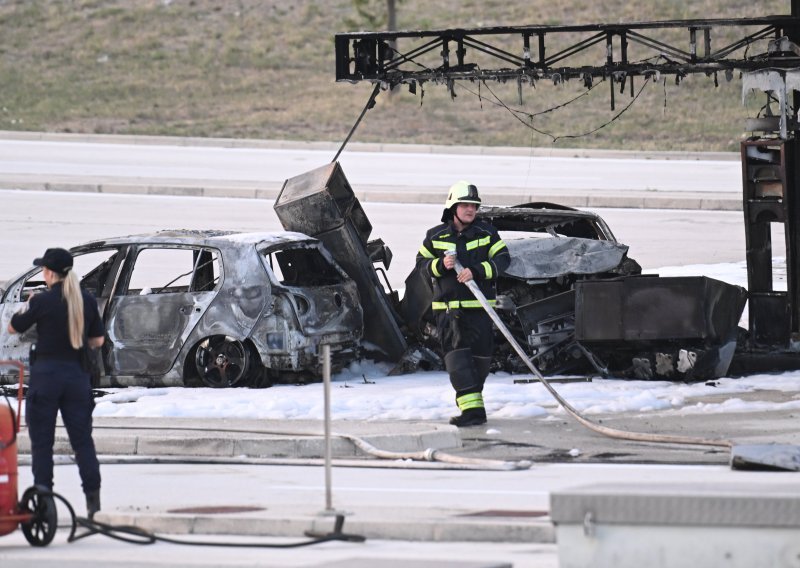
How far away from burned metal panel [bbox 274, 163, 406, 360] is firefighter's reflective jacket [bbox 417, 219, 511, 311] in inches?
113

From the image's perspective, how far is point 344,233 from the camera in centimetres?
1565

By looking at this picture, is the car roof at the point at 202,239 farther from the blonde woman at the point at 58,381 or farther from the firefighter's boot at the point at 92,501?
the firefighter's boot at the point at 92,501

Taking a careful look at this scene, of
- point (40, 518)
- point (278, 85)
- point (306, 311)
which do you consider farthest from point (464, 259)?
point (278, 85)

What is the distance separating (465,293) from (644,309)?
113 inches

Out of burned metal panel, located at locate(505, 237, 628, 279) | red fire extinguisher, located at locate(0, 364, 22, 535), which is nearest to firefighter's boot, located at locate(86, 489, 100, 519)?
red fire extinguisher, located at locate(0, 364, 22, 535)

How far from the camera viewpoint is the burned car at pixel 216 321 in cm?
1432

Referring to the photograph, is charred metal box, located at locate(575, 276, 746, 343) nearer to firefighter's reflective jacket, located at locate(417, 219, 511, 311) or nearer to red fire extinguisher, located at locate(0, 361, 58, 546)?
firefighter's reflective jacket, located at locate(417, 219, 511, 311)

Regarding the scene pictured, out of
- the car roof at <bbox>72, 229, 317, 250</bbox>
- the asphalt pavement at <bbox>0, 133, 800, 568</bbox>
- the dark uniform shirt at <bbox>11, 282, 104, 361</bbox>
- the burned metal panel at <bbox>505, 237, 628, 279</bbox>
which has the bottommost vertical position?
the asphalt pavement at <bbox>0, 133, 800, 568</bbox>

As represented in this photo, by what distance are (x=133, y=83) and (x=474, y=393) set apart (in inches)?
1429

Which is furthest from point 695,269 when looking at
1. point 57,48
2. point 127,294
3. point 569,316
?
point 57,48

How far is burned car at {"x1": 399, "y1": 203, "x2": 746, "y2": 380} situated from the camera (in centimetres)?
1477

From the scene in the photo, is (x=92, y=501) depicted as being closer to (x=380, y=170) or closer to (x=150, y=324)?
(x=150, y=324)

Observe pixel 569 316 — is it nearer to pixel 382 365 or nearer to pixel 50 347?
pixel 382 365

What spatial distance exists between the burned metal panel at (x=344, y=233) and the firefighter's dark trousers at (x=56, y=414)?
6.71 meters
